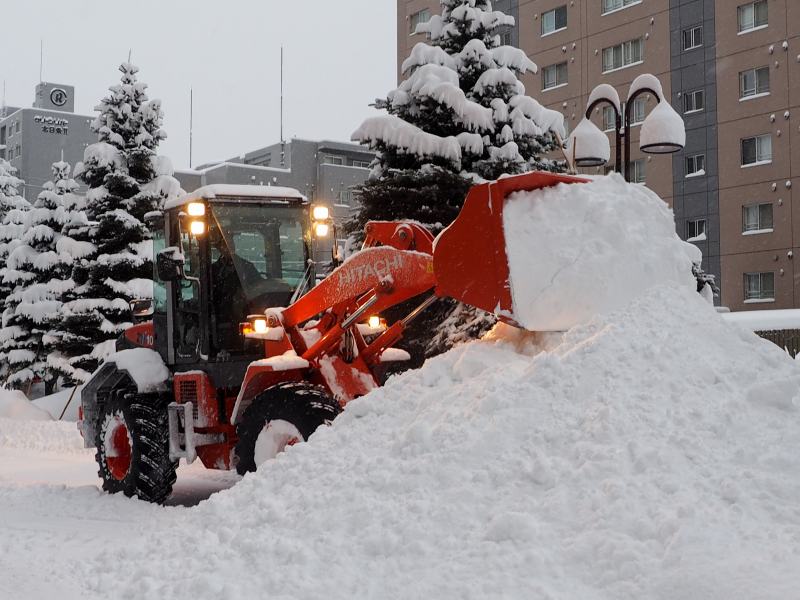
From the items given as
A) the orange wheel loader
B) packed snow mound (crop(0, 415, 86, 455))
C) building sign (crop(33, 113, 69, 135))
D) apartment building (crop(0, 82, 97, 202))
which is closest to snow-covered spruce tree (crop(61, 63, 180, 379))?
packed snow mound (crop(0, 415, 86, 455))

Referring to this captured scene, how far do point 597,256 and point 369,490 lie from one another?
2.53 metres

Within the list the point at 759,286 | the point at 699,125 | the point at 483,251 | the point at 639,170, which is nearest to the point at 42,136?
the point at 639,170

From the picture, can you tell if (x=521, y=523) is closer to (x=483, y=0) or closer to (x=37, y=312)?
(x=483, y=0)

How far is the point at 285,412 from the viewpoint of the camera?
729cm

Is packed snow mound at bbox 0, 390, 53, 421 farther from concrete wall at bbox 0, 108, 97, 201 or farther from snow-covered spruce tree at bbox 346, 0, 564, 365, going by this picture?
concrete wall at bbox 0, 108, 97, 201

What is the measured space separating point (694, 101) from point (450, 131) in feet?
70.2

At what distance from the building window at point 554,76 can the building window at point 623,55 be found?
2095mm

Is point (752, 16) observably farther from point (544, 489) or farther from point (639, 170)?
point (544, 489)

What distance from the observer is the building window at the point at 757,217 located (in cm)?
3119

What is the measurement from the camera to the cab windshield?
8695mm

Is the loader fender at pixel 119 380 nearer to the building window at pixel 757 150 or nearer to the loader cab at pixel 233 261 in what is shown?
the loader cab at pixel 233 261

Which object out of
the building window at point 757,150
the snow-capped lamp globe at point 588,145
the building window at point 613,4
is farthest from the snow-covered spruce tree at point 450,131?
the building window at point 613,4

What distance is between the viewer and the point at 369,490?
5387mm

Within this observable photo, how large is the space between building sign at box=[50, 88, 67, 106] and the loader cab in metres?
71.9
